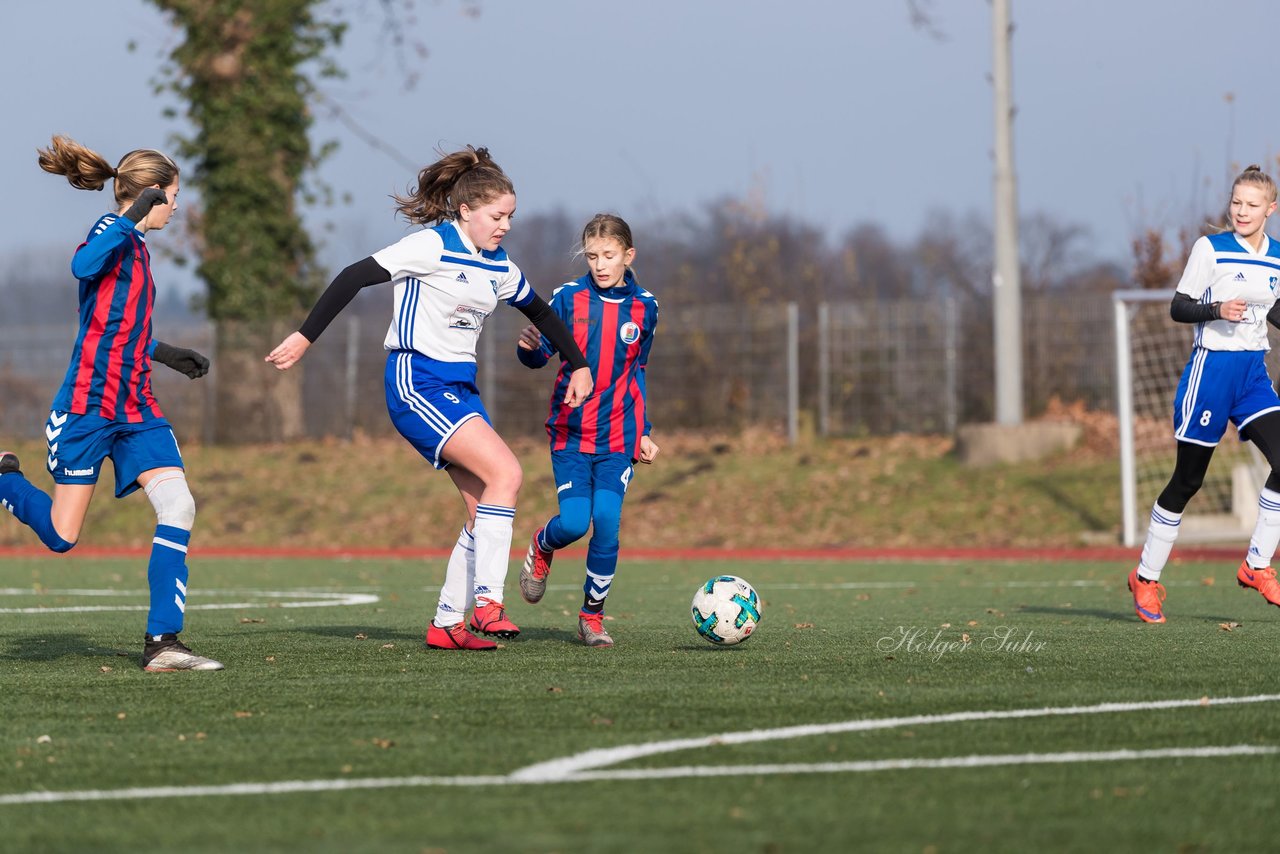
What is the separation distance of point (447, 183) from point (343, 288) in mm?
786

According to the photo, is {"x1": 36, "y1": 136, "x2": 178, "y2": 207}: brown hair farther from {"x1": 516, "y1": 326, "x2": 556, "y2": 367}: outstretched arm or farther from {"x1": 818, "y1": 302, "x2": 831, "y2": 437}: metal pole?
{"x1": 818, "y1": 302, "x2": 831, "y2": 437}: metal pole

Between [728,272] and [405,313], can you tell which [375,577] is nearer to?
[405,313]

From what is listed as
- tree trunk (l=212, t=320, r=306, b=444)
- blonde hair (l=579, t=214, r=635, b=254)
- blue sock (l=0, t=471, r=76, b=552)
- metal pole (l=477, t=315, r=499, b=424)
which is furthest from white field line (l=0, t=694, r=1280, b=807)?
tree trunk (l=212, t=320, r=306, b=444)

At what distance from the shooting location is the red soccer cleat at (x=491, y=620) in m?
7.03

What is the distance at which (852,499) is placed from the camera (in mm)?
21328

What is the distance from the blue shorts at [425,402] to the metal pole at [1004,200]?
14992mm

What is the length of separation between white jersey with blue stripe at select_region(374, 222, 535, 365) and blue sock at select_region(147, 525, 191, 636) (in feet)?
4.01

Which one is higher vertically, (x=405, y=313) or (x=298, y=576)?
(x=405, y=313)

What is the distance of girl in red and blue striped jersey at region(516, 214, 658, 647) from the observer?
765 cm

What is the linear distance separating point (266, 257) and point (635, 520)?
9678mm

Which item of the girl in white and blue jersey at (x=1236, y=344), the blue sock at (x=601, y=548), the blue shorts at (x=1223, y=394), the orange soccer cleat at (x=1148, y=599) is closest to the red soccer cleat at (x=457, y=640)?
the blue sock at (x=601, y=548)

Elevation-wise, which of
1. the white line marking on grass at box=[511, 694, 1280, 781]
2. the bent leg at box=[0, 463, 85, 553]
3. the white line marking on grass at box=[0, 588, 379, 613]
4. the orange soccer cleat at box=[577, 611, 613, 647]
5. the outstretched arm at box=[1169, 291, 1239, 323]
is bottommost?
the white line marking on grass at box=[0, 588, 379, 613]

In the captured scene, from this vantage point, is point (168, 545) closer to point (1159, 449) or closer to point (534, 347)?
point (534, 347)

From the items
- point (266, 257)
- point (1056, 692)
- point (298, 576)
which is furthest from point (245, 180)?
point (1056, 692)
